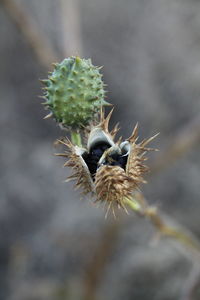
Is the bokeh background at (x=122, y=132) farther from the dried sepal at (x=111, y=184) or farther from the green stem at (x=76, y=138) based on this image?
the dried sepal at (x=111, y=184)

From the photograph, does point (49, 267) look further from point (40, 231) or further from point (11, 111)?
point (11, 111)

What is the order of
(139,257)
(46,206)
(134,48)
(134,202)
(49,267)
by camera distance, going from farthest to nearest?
(134,48) < (46,206) < (49,267) < (139,257) < (134,202)

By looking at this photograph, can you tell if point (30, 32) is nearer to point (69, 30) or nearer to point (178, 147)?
point (69, 30)

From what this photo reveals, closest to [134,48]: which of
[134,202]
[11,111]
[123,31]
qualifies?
[123,31]

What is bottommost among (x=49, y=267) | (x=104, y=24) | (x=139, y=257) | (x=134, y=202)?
(x=134, y=202)

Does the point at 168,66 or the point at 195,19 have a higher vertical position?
the point at 195,19

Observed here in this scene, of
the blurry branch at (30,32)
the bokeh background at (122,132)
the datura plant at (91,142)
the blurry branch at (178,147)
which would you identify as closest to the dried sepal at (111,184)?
the datura plant at (91,142)

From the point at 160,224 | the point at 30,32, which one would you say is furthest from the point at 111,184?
the point at 30,32

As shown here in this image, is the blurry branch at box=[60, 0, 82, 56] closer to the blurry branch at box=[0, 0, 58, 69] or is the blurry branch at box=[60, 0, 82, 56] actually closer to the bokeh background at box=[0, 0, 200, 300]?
the bokeh background at box=[0, 0, 200, 300]
